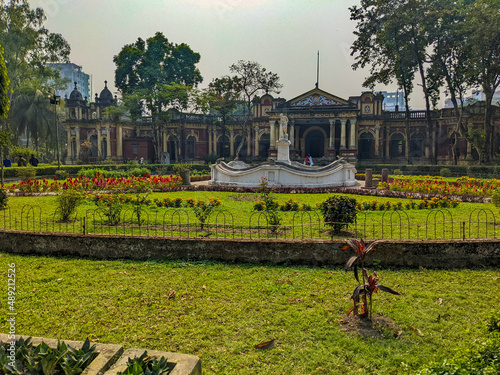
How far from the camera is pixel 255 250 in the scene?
635cm

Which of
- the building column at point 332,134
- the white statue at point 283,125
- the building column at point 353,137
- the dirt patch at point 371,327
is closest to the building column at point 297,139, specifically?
the building column at point 332,134

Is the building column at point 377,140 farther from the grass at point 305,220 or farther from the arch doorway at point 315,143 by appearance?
the grass at point 305,220

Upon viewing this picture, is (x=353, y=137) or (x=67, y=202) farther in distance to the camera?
(x=353, y=137)

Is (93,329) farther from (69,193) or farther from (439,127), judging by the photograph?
(439,127)

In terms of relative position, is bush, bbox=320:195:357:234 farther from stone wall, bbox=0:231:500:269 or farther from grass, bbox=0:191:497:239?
stone wall, bbox=0:231:500:269

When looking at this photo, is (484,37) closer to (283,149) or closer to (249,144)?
(283,149)

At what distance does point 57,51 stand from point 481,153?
3998 centimetres

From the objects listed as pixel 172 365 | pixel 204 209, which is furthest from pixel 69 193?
pixel 172 365

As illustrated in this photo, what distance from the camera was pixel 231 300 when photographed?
15.8ft

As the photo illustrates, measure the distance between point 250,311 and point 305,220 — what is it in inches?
213

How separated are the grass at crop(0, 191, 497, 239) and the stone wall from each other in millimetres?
346

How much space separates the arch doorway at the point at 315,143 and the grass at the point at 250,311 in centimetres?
3532

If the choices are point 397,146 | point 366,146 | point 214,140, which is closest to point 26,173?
point 214,140

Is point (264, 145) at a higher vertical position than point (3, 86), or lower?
higher
